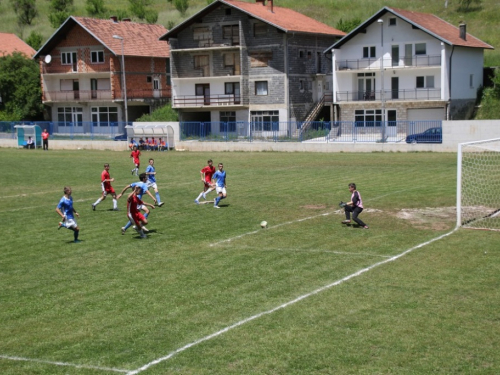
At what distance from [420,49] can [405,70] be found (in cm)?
209

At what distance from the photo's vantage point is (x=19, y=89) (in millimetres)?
78812

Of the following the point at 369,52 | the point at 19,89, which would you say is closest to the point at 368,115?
the point at 369,52

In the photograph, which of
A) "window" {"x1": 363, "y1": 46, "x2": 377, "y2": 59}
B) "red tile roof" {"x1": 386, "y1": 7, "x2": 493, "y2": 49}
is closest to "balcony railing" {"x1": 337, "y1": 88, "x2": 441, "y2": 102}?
"window" {"x1": 363, "y1": 46, "x2": 377, "y2": 59}

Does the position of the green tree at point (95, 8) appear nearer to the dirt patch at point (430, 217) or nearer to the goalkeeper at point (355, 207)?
the dirt patch at point (430, 217)

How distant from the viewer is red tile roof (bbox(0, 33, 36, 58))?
292ft

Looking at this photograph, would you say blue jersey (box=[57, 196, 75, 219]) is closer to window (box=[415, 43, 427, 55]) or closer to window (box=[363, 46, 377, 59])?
window (box=[415, 43, 427, 55])

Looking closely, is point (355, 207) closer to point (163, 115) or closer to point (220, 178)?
point (220, 178)

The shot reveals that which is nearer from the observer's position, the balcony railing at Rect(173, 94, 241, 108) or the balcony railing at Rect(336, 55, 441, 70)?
the balcony railing at Rect(336, 55, 441, 70)

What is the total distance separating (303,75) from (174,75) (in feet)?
42.1

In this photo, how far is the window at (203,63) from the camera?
68188 millimetres

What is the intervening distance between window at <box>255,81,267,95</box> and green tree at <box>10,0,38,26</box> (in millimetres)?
66747

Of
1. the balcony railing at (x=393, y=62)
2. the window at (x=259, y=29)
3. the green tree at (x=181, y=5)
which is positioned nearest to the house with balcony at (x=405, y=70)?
the balcony railing at (x=393, y=62)

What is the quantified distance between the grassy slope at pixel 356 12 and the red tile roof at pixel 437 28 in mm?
9982

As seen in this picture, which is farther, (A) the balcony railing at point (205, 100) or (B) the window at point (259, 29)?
(A) the balcony railing at point (205, 100)
